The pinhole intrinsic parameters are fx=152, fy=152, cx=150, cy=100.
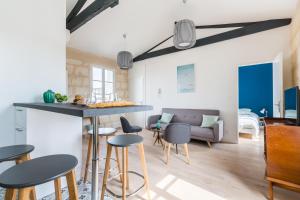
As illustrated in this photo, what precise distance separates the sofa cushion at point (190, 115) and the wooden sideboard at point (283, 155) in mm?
2473

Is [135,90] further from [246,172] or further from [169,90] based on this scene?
[246,172]

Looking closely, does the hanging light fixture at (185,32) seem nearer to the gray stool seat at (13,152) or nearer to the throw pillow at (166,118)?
the gray stool seat at (13,152)

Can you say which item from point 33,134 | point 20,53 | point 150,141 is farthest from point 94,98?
point 150,141

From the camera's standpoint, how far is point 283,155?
166 cm

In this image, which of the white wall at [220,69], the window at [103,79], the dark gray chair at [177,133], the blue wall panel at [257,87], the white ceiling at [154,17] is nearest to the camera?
the dark gray chair at [177,133]

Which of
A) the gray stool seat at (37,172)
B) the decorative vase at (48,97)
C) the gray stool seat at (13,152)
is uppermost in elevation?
the decorative vase at (48,97)

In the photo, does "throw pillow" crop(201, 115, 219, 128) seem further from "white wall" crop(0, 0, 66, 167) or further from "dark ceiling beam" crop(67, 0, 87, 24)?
"dark ceiling beam" crop(67, 0, 87, 24)

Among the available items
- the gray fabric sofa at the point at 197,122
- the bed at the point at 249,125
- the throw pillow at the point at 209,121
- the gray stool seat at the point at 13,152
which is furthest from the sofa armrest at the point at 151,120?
the gray stool seat at the point at 13,152

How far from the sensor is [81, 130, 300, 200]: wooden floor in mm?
1879

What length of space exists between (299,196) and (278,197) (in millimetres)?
287

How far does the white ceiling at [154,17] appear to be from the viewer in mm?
3117

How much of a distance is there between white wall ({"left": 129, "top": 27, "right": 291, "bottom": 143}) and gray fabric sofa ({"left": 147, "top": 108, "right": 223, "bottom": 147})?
0.22 meters

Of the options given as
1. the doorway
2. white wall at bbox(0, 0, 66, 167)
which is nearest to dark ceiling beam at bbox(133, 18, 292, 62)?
the doorway

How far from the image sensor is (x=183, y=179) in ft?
7.30
